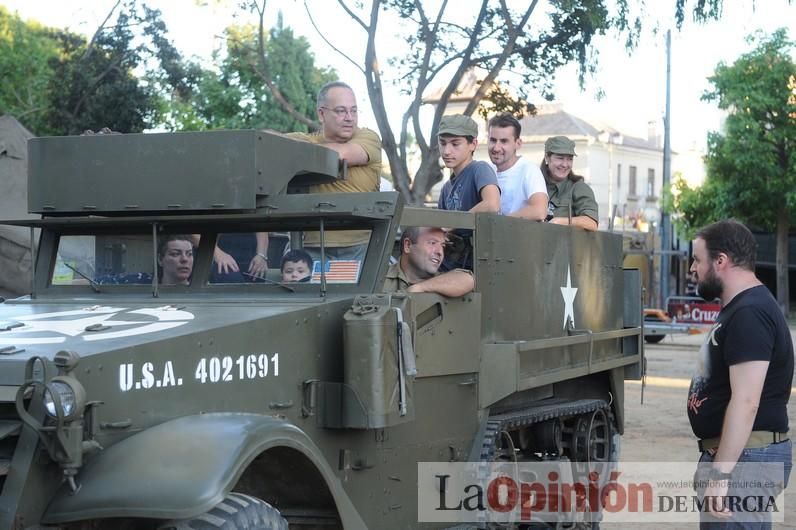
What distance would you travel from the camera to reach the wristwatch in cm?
458

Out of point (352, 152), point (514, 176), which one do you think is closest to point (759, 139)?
point (514, 176)

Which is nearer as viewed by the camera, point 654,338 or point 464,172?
point 464,172

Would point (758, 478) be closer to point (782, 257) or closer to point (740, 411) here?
point (740, 411)

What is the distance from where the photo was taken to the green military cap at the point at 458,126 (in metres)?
6.82

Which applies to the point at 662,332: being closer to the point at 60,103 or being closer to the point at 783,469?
the point at 60,103

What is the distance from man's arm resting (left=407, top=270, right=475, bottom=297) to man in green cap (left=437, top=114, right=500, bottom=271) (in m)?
0.53

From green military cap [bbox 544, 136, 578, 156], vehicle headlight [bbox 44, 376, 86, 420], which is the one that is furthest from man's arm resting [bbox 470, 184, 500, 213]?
vehicle headlight [bbox 44, 376, 86, 420]

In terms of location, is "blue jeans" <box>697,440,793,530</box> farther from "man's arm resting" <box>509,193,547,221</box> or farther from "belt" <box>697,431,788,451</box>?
"man's arm resting" <box>509,193,547,221</box>

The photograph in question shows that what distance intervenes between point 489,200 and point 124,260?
1974mm

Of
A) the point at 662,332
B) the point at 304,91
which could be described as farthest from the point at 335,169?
the point at 304,91

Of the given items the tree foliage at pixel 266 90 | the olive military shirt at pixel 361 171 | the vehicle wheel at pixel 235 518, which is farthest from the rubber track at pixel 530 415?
the tree foliage at pixel 266 90

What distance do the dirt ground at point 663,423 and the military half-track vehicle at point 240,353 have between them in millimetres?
2634

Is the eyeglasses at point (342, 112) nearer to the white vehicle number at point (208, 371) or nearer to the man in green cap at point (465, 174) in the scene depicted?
the man in green cap at point (465, 174)

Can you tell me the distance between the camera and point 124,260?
582 centimetres
